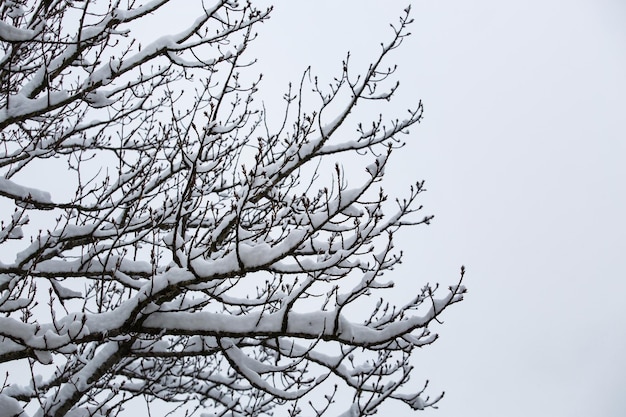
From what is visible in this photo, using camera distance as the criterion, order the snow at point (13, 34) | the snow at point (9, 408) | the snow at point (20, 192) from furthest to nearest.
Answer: the snow at point (20, 192), the snow at point (9, 408), the snow at point (13, 34)

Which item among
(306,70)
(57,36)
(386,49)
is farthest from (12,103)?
(386,49)

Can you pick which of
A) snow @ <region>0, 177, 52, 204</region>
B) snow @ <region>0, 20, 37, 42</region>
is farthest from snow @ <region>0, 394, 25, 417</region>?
snow @ <region>0, 20, 37, 42</region>

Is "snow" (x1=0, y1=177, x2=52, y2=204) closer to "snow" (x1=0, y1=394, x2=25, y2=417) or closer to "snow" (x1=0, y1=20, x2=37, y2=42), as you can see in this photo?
"snow" (x1=0, y1=20, x2=37, y2=42)

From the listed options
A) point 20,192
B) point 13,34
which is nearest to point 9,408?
point 20,192

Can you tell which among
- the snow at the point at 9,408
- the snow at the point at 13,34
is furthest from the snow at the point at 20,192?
the snow at the point at 9,408

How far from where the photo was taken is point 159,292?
10.3ft

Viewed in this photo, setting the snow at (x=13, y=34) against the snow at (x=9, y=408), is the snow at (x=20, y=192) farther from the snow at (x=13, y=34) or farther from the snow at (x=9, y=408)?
the snow at (x=9, y=408)

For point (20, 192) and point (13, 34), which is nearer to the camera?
point (13, 34)

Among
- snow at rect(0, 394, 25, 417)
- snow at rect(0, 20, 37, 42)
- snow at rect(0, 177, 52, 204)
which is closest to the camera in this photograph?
snow at rect(0, 20, 37, 42)

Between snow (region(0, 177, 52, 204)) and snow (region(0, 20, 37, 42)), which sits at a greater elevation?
snow (region(0, 20, 37, 42))

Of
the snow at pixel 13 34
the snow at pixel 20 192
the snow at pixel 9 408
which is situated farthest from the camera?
the snow at pixel 20 192

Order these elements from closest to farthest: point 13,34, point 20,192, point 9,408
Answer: point 13,34
point 9,408
point 20,192

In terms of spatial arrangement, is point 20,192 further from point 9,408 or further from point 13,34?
point 9,408

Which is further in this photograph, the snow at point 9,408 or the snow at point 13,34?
the snow at point 9,408
